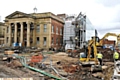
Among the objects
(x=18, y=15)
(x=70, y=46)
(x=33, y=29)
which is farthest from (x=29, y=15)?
(x=70, y=46)

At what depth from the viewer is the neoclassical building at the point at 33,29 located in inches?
1550

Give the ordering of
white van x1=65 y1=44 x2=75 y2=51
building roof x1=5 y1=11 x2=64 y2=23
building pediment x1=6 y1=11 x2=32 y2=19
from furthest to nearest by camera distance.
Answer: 1. white van x1=65 y1=44 x2=75 y2=51
2. building pediment x1=6 y1=11 x2=32 y2=19
3. building roof x1=5 y1=11 x2=64 y2=23

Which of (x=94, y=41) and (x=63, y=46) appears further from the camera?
(x=63, y=46)

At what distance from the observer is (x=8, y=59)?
18.2 metres

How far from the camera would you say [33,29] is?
40906mm

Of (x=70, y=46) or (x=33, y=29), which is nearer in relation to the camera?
(x=33, y=29)

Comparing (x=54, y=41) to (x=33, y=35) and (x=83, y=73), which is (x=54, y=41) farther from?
(x=83, y=73)

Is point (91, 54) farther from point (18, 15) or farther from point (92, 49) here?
point (18, 15)

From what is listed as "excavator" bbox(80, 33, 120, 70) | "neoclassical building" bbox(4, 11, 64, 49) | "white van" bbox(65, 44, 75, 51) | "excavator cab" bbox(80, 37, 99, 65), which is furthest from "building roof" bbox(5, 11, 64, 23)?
"excavator" bbox(80, 33, 120, 70)

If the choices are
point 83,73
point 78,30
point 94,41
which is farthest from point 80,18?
point 83,73

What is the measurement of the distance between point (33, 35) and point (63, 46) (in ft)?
Answer: 31.1

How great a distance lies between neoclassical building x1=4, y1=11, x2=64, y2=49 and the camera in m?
39.4

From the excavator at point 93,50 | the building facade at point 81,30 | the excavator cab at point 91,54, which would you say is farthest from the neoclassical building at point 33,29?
the excavator at point 93,50

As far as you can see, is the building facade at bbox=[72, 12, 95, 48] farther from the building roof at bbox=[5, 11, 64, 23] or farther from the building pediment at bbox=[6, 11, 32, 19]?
the building pediment at bbox=[6, 11, 32, 19]
